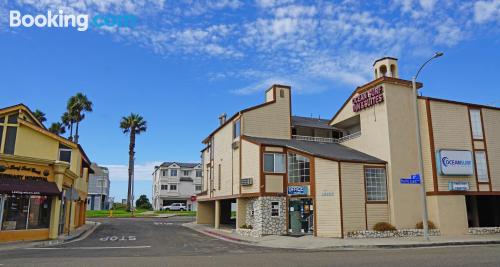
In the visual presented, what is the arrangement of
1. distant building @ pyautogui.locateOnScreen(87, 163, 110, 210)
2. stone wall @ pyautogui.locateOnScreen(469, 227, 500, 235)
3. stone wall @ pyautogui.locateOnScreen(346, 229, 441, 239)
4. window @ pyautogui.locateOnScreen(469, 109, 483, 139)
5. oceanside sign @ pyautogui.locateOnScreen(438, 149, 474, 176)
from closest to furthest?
stone wall @ pyautogui.locateOnScreen(346, 229, 441, 239)
stone wall @ pyautogui.locateOnScreen(469, 227, 500, 235)
oceanside sign @ pyautogui.locateOnScreen(438, 149, 474, 176)
window @ pyautogui.locateOnScreen(469, 109, 483, 139)
distant building @ pyautogui.locateOnScreen(87, 163, 110, 210)

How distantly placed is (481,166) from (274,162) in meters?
14.8

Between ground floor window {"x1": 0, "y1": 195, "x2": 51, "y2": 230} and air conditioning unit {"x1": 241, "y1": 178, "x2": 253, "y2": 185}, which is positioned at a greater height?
air conditioning unit {"x1": 241, "y1": 178, "x2": 253, "y2": 185}

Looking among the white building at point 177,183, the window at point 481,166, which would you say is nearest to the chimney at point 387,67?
the window at point 481,166

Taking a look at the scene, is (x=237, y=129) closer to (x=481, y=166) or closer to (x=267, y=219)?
(x=267, y=219)

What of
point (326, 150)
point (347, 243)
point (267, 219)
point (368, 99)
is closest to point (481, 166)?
point (368, 99)

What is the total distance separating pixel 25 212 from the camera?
2219 centimetres

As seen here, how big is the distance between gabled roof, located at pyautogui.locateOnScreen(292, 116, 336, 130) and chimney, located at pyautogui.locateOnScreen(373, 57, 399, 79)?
6.49 meters

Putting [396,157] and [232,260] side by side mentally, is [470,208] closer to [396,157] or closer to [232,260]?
[396,157]

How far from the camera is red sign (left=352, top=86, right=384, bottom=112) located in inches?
1105

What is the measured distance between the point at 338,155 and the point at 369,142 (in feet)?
12.2

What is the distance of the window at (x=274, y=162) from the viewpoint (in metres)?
28.0

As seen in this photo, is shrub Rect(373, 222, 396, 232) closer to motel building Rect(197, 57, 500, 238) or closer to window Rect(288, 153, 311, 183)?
motel building Rect(197, 57, 500, 238)

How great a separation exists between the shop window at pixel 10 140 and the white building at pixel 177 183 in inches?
2347

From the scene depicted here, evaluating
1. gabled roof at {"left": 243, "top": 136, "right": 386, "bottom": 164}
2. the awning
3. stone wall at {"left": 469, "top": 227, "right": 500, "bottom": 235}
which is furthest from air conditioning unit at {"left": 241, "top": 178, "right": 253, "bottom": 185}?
stone wall at {"left": 469, "top": 227, "right": 500, "bottom": 235}
